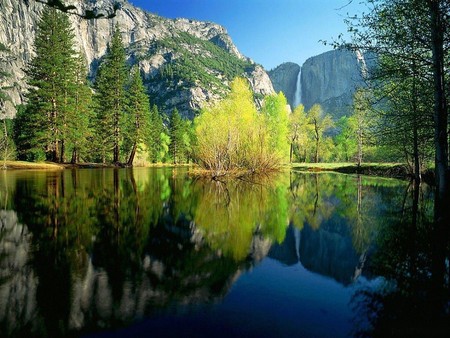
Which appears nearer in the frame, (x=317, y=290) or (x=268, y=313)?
(x=268, y=313)

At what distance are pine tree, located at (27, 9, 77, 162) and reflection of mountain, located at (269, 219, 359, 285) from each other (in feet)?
109

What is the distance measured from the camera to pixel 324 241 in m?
6.27

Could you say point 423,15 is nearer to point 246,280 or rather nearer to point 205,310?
point 246,280

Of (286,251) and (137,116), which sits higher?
(137,116)

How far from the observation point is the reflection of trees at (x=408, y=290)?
2.98 meters

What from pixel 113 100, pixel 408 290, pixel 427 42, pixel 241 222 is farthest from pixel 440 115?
pixel 113 100

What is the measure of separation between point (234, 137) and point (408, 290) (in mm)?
19827

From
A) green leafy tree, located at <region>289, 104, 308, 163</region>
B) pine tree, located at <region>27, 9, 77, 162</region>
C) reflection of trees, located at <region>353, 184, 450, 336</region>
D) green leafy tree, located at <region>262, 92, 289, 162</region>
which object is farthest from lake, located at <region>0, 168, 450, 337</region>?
green leafy tree, located at <region>289, 104, 308, 163</region>

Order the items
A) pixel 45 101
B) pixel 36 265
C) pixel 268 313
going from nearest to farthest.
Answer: pixel 268 313 < pixel 36 265 < pixel 45 101

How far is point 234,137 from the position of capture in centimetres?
2320

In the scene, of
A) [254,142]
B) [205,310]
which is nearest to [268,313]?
[205,310]

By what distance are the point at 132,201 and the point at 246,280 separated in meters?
7.29

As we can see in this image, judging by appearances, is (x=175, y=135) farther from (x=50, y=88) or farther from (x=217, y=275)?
(x=217, y=275)

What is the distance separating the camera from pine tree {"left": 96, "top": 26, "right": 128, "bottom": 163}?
43.0m
